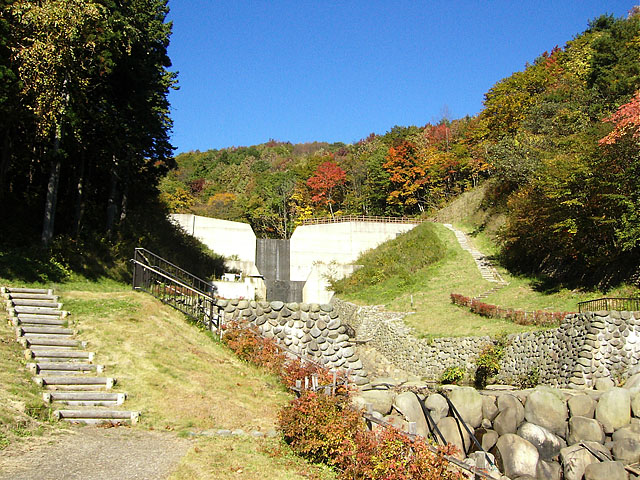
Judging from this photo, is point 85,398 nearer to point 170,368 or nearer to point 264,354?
point 170,368

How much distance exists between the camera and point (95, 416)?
802cm

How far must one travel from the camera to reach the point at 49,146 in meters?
18.7

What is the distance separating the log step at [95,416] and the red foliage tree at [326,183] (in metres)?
46.3

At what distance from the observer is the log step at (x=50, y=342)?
1006 cm

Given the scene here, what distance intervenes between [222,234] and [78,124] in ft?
70.7

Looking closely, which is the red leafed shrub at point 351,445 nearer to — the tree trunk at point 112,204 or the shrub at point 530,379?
the shrub at point 530,379

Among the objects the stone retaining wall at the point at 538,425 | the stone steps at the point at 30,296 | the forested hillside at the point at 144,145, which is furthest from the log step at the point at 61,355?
the forested hillside at the point at 144,145

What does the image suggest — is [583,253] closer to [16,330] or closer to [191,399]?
[191,399]

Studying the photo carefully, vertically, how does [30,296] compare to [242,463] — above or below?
above

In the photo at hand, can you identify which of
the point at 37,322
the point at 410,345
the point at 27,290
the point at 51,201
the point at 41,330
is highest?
the point at 51,201

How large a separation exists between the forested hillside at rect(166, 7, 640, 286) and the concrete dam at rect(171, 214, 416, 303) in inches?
395

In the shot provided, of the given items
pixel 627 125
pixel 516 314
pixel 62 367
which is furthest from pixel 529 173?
pixel 62 367

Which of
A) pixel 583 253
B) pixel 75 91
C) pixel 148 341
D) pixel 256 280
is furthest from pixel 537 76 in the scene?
pixel 148 341

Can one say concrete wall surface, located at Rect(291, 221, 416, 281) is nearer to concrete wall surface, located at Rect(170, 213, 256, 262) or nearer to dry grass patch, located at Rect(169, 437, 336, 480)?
concrete wall surface, located at Rect(170, 213, 256, 262)
